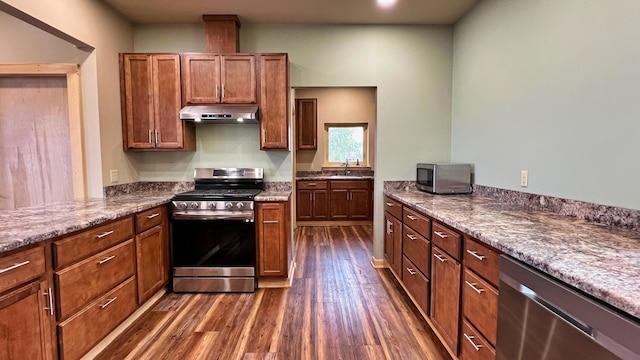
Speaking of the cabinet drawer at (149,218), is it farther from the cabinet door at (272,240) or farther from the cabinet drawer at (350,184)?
the cabinet drawer at (350,184)

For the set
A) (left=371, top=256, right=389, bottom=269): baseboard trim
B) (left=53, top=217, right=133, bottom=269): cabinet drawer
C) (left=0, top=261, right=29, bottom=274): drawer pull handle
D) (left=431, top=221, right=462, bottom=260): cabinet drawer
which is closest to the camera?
(left=0, top=261, right=29, bottom=274): drawer pull handle

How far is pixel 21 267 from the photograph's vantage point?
1.39 meters

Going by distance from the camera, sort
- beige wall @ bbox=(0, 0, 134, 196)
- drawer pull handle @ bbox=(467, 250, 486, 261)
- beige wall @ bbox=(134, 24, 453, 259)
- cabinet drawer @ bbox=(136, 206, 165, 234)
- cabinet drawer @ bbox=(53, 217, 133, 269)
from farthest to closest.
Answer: beige wall @ bbox=(134, 24, 453, 259) → beige wall @ bbox=(0, 0, 134, 196) → cabinet drawer @ bbox=(136, 206, 165, 234) → cabinet drawer @ bbox=(53, 217, 133, 269) → drawer pull handle @ bbox=(467, 250, 486, 261)

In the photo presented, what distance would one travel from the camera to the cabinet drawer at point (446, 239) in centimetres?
175

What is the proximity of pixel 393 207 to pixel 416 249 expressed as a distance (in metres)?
0.70

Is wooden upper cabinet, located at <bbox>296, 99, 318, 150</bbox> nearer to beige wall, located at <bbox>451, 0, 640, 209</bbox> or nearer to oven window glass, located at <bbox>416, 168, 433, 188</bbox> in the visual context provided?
oven window glass, located at <bbox>416, 168, 433, 188</bbox>

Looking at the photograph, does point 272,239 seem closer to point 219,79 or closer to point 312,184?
point 219,79

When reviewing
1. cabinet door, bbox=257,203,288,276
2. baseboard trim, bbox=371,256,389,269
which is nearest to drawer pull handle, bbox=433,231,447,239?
cabinet door, bbox=257,203,288,276

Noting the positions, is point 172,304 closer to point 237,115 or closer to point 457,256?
point 237,115

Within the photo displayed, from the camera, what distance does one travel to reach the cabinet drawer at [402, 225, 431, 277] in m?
2.22

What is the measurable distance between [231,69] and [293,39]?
0.80 m

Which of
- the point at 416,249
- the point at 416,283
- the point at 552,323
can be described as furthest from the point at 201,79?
the point at 552,323

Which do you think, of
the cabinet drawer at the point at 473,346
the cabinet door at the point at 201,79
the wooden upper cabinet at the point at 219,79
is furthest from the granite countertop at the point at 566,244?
the cabinet door at the point at 201,79

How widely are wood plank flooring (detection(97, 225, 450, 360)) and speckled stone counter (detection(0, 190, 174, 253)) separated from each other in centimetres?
92
